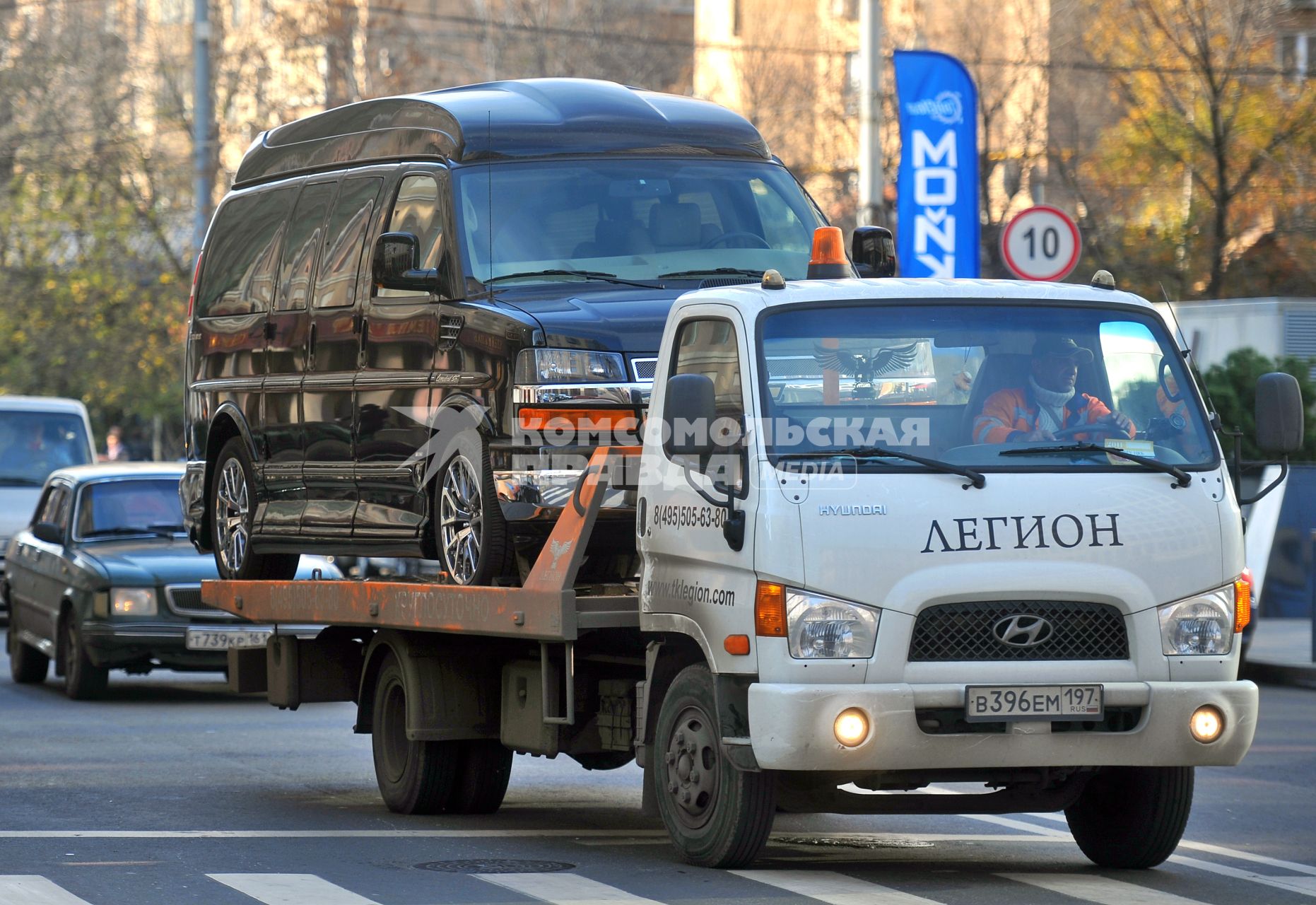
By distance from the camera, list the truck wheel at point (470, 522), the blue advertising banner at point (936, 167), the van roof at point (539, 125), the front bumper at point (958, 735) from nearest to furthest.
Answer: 1. the front bumper at point (958, 735)
2. the truck wheel at point (470, 522)
3. the van roof at point (539, 125)
4. the blue advertising banner at point (936, 167)

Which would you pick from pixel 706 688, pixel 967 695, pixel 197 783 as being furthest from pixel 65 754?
pixel 967 695

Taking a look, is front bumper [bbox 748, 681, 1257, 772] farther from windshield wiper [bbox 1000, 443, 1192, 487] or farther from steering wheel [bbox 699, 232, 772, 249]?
steering wheel [bbox 699, 232, 772, 249]

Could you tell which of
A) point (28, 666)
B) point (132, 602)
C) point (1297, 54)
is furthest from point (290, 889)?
point (1297, 54)

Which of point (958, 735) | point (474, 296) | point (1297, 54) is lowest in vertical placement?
point (958, 735)

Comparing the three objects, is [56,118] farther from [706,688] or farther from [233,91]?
[706,688]

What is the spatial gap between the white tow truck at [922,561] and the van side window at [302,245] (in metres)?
2.66

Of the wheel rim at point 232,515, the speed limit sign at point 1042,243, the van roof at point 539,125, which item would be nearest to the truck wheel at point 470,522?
the van roof at point 539,125

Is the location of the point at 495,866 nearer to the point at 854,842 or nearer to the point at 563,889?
the point at 563,889

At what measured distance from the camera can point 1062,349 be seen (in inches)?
323

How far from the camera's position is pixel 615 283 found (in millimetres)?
9438

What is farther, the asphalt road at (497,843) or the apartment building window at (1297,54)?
the apartment building window at (1297,54)

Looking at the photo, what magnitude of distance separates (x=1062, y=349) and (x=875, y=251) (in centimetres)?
232

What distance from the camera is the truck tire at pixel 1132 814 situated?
8.40 m

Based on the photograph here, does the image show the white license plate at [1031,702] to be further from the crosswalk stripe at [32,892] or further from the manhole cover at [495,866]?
the crosswalk stripe at [32,892]
